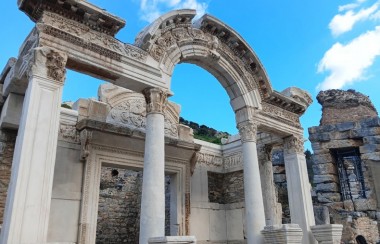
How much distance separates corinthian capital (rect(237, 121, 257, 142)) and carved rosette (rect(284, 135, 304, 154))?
1.90 metres

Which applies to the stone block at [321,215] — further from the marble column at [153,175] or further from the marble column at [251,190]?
the marble column at [153,175]

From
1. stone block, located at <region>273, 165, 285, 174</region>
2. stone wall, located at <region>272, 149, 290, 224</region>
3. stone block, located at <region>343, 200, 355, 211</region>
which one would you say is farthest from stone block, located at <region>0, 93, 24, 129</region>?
stone block, located at <region>343, 200, 355, 211</region>

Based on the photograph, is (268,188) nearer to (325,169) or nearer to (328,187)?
(328,187)

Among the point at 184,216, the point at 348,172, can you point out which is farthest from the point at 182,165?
the point at 348,172

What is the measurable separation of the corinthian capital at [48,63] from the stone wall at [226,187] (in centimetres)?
690

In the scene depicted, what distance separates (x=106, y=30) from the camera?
22.0ft

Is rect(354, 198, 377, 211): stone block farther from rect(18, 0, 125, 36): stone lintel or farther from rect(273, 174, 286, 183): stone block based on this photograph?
rect(18, 0, 125, 36): stone lintel

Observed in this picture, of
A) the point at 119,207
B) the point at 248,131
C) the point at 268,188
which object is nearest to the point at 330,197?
the point at 268,188

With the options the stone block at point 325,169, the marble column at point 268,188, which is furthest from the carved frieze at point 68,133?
the stone block at point 325,169

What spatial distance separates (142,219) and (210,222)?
5.20m

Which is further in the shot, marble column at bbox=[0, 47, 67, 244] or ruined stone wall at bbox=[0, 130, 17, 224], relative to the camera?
Result: ruined stone wall at bbox=[0, 130, 17, 224]

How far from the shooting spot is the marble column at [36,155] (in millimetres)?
4664

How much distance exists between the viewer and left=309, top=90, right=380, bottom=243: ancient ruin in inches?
540

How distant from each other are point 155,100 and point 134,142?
8.62 feet
